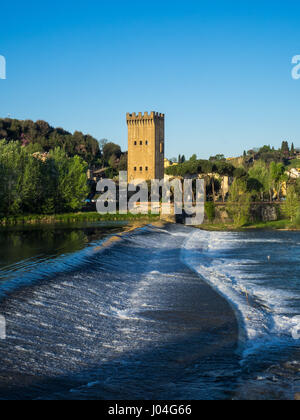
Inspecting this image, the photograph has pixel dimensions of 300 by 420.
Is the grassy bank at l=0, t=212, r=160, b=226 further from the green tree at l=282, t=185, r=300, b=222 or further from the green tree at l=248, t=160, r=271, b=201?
the green tree at l=248, t=160, r=271, b=201

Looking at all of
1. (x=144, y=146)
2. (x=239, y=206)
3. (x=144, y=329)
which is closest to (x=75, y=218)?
(x=239, y=206)

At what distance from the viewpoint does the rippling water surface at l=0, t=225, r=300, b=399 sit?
226 inches

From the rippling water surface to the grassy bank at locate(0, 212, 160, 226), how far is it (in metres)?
18.2

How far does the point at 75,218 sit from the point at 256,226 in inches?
545

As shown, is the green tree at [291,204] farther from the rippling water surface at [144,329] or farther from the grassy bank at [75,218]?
Result: the rippling water surface at [144,329]

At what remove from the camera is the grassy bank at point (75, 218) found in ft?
107

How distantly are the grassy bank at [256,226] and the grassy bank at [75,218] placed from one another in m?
5.07

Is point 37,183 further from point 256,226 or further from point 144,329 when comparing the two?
point 144,329

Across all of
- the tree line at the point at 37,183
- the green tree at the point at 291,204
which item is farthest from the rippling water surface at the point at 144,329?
the tree line at the point at 37,183

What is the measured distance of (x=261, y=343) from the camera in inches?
291

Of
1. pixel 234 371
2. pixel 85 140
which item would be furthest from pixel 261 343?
pixel 85 140

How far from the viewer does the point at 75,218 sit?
35.4 metres

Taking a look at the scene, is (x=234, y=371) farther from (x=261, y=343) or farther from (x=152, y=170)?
(x=152, y=170)

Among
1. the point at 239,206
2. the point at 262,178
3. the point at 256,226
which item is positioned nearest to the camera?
the point at 256,226
